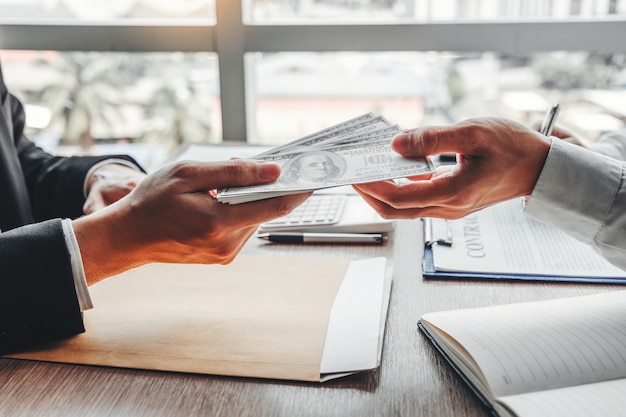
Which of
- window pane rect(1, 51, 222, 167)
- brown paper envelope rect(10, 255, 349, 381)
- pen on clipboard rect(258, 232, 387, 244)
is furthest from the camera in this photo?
window pane rect(1, 51, 222, 167)

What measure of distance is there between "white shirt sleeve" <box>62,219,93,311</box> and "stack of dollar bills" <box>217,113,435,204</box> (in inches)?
7.8

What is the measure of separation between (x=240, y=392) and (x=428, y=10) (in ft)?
4.78

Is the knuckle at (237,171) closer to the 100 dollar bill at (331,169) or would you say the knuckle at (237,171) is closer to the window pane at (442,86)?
the 100 dollar bill at (331,169)

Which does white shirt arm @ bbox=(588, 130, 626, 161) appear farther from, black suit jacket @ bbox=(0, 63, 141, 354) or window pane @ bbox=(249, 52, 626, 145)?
black suit jacket @ bbox=(0, 63, 141, 354)

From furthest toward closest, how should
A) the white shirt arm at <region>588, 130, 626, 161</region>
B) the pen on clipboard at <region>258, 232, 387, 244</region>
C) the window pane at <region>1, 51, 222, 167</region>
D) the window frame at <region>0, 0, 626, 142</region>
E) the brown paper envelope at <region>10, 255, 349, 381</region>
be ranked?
the window pane at <region>1, 51, 222, 167</region>, the window frame at <region>0, 0, 626, 142</region>, the white shirt arm at <region>588, 130, 626, 161</region>, the pen on clipboard at <region>258, 232, 387, 244</region>, the brown paper envelope at <region>10, 255, 349, 381</region>

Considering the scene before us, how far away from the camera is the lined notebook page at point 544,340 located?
23.4 inches

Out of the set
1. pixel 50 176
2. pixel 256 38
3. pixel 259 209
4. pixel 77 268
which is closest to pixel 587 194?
pixel 259 209

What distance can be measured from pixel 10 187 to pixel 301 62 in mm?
1117

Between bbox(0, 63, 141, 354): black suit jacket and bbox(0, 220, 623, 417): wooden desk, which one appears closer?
bbox(0, 220, 623, 417): wooden desk

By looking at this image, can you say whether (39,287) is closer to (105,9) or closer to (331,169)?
(331,169)

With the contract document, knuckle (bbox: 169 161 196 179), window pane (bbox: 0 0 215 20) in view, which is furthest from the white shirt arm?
window pane (bbox: 0 0 215 20)

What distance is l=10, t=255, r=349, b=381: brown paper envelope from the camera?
2.19 ft

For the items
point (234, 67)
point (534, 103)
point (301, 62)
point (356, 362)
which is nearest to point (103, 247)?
point (356, 362)

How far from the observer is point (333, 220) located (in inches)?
41.9
